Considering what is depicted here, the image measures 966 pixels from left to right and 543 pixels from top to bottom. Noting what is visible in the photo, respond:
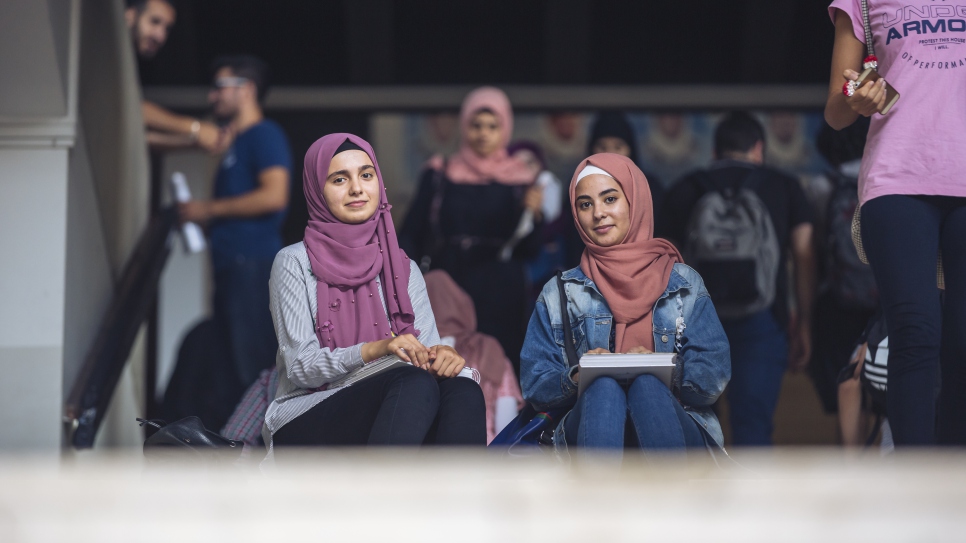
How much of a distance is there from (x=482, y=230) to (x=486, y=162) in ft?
1.54

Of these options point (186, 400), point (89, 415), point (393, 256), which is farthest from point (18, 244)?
point (393, 256)

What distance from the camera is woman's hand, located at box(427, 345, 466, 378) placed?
3941mm

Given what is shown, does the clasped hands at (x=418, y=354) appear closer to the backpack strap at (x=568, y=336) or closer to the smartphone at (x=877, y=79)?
the backpack strap at (x=568, y=336)

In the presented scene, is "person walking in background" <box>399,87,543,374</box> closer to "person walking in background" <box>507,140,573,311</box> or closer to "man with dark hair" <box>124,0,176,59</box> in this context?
"person walking in background" <box>507,140,573,311</box>

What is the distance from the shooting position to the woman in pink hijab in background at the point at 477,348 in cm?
500

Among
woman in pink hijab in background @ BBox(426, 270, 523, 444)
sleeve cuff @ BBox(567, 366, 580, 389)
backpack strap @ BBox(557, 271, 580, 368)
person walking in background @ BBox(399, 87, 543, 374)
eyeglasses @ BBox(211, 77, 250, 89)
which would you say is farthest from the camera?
eyeglasses @ BBox(211, 77, 250, 89)

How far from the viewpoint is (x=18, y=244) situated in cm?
496

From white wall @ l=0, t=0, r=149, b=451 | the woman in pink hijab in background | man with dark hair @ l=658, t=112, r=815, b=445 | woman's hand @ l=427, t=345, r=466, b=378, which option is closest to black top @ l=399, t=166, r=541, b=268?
the woman in pink hijab in background

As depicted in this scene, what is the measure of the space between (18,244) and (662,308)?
95.3 inches

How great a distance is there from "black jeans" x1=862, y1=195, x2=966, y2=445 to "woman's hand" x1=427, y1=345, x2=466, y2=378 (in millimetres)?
1232

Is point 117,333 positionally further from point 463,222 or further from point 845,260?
point 845,260

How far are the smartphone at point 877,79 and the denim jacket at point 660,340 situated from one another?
2.52 ft

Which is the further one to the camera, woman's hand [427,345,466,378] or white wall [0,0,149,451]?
white wall [0,0,149,451]

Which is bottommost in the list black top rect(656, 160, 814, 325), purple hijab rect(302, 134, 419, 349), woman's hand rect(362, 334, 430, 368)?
woman's hand rect(362, 334, 430, 368)
